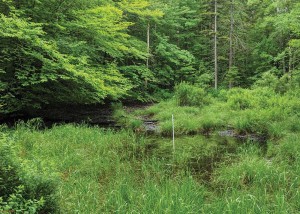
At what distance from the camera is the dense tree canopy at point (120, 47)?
1009 cm

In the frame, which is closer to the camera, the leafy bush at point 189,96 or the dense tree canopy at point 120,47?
the dense tree canopy at point 120,47

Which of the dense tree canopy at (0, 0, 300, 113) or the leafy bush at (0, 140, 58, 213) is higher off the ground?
the dense tree canopy at (0, 0, 300, 113)

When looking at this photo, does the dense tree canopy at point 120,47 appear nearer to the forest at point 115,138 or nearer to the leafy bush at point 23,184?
the forest at point 115,138

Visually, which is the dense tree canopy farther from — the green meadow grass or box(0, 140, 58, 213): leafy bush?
box(0, 140, 58, 213): leafy bush

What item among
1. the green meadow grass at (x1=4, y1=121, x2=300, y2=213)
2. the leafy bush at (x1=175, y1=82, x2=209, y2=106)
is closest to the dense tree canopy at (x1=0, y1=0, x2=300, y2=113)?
the green meadow grass at (x1=4, y1=121, x2=300, y2=213)

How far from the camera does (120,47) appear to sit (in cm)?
1373

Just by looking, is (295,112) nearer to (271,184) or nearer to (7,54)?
(271,184)

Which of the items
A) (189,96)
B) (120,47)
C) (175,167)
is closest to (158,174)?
(175,167)

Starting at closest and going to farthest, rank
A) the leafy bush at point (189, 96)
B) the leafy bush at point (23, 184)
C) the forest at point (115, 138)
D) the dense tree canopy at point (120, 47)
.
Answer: the leafy bush at point (23, 184)
the forest at point (115, 138)
the dense tree canopy at point (120, 47)
the leafy bush at point (189, 96)

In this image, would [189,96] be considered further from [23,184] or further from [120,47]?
[23,184]

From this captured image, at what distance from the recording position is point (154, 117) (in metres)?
15.8

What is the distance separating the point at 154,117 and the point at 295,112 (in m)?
6.92

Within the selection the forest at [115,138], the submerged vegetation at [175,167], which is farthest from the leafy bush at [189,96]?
the submerged vegetation at [175,167]

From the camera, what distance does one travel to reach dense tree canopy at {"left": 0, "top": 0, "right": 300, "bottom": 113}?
10.1 m
